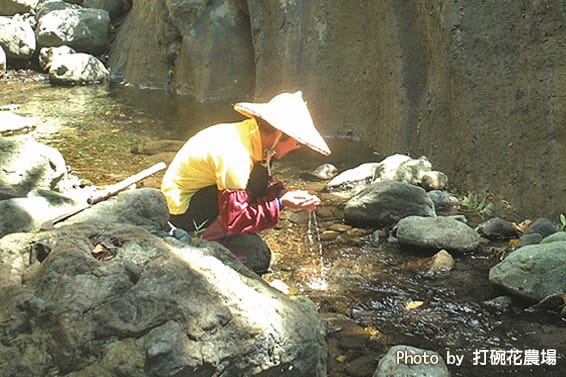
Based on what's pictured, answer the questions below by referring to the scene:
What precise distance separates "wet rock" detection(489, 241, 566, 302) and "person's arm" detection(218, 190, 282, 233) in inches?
68.7

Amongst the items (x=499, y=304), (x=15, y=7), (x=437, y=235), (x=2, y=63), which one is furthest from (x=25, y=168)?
(x=15, y=7)

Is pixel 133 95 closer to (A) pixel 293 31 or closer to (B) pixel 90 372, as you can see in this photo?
(A) pixel 293 31

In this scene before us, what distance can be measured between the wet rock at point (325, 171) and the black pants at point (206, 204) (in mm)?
3415

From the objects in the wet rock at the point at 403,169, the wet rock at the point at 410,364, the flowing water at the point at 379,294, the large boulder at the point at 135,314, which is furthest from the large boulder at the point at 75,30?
the wet rock at the point at 410,364

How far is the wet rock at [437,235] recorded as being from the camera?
214 inches

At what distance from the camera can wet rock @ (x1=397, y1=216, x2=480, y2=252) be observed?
5445 millimetres

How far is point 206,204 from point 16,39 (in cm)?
1542

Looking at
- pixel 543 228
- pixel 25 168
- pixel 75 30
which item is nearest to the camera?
pixel 543 228

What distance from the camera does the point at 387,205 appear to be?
20.3ft

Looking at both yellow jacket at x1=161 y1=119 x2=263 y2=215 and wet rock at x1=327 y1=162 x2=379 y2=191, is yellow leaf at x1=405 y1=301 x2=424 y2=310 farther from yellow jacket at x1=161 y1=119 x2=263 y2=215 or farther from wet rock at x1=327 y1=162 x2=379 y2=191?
wet rock at x1=327 y1=162 x2=379 y2=191

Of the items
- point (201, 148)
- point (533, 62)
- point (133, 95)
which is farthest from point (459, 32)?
point (133, 95)

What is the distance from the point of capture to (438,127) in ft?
25.3

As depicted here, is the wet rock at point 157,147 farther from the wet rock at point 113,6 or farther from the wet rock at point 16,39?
the wet rock at point 113,6

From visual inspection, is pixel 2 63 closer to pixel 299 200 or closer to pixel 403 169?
pixel 403 169
